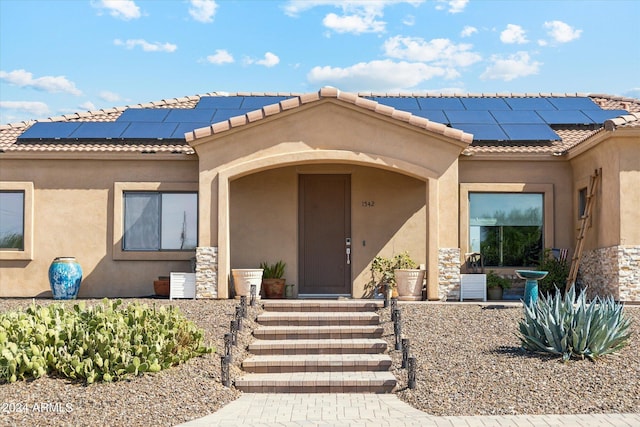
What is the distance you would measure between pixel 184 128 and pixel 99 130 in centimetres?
208

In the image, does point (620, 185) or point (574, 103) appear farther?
point (574, 103)

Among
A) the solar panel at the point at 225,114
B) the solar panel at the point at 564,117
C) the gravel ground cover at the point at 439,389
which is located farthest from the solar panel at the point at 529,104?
the gravel ground cover at the point at 439,389

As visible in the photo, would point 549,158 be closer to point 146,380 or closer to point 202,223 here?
point 202,223

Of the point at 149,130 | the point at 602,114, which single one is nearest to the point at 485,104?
the point at 602,114

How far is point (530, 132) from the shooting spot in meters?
18.7

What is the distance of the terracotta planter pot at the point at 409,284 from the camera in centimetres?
1631

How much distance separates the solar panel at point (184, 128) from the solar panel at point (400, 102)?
17.3 feet

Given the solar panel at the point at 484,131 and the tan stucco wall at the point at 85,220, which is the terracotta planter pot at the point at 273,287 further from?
the solar panel at the point at 484,131

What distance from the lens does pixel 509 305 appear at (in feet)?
50.3

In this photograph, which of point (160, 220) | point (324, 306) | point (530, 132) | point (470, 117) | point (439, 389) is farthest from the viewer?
point (470, 117)

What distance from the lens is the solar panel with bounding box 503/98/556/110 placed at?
21.4 m

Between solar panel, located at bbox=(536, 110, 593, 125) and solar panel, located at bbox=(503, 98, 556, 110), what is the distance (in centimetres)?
55

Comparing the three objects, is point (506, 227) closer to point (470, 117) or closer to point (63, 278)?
point (470, 117)

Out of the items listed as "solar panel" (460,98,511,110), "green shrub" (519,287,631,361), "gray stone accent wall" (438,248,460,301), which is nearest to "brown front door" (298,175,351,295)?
"gray stone accent wall" (438,248,460,301)
